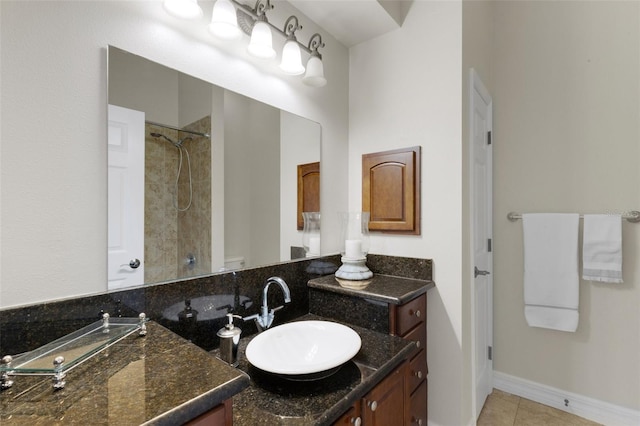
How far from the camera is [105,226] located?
1.00 meters

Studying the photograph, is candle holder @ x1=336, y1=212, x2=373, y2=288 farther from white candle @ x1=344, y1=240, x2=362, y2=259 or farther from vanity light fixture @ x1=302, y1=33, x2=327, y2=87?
vanity light fixture @ x1=302, y1=33, x2=327, y2=87

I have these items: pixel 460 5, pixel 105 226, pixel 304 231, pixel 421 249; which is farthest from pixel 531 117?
pixel 105 226

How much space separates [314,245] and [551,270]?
1.67 m

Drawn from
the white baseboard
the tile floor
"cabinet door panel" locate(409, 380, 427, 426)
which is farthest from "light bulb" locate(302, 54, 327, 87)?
the white baseboard

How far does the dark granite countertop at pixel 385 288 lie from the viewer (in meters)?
1.45

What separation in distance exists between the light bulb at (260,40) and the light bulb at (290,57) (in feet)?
0.43

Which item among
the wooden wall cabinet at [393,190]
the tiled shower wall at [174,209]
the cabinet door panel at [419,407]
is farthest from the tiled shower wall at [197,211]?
the cabinet door panel at [419,407]

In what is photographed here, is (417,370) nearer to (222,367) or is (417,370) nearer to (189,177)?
(222,367)

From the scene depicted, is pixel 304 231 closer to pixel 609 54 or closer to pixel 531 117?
pixel 531 117

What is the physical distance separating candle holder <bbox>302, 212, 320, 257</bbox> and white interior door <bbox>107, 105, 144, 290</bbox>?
2.97ft

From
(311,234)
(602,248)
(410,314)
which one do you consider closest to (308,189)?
(311,234)

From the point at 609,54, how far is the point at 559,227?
3.84 feet

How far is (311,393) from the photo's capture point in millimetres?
911

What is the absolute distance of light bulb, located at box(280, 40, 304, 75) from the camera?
1524 millimetres
